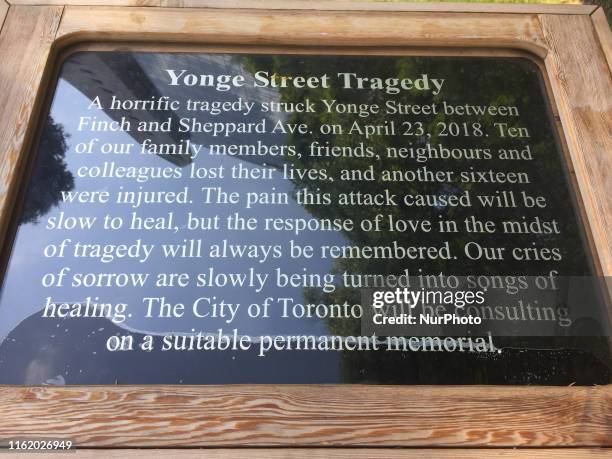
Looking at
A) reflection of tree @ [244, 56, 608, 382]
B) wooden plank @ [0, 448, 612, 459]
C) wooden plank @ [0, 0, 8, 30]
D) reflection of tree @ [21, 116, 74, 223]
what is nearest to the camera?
wooden plank @ [0, 448, 612, 459]

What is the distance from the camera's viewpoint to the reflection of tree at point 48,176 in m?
2.24

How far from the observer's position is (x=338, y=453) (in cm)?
182

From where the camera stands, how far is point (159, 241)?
2.18 metres

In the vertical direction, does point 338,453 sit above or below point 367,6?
below

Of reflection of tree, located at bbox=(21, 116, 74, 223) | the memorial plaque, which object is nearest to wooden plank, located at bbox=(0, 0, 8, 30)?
the memorial plaque

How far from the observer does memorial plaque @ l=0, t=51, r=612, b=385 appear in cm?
197

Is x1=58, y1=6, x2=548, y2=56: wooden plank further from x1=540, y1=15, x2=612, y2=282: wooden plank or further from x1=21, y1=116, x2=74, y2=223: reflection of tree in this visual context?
x1=21, y1=116, x2=74, y2=223: reflection of tree

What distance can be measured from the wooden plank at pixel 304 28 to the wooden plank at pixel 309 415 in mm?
1654

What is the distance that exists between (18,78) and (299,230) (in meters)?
1.43

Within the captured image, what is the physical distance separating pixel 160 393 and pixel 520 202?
5.12ft

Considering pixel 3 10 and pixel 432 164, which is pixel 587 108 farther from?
pixel 3 10

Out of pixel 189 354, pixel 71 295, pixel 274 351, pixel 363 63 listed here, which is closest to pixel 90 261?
pixel 71 295

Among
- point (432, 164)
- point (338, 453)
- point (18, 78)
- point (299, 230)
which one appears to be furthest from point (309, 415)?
point (18, 78)

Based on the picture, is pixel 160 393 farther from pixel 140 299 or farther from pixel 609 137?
pixel 609 137
